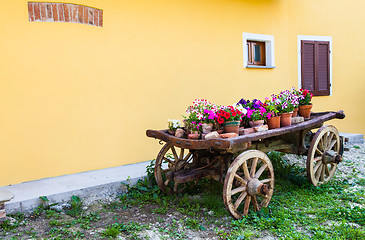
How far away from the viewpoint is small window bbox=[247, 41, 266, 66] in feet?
Answer: 21.0

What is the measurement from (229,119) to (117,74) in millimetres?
2140

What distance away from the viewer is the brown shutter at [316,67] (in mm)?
6988

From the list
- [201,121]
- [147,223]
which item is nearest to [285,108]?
[201,121]

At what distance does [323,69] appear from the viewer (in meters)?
7.22

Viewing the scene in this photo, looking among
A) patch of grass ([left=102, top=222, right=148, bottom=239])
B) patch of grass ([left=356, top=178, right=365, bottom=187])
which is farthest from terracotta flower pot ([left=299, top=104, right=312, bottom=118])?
patch of grass ([left=102, top=222, right=148, bottom=239])

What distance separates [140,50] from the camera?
5.05m

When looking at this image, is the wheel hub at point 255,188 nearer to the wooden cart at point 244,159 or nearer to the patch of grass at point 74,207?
the wooden cart at point 244,159

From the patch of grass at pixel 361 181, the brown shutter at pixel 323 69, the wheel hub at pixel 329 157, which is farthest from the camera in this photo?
the brown shutter at pixel 323 69

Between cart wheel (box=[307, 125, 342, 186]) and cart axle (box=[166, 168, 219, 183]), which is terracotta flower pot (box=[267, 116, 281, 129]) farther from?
cart axle (box=[166, 168, 219, 183])

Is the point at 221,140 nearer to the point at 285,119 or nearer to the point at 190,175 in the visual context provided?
the point at 190,175

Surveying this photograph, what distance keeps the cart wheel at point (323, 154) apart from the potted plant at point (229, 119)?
1.24m

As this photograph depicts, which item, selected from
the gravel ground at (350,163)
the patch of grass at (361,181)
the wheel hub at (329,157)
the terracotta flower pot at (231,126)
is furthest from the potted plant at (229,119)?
the patch of grass at (361,181)

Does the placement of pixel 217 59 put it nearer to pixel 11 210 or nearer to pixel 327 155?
pixel 327 155

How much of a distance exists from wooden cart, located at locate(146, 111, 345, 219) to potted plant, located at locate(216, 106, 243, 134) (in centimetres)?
18
